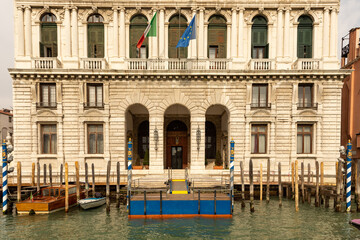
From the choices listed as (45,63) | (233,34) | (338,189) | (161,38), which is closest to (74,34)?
(45,63)

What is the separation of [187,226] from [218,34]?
18.8 m

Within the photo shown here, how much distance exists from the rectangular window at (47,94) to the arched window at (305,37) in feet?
83.7

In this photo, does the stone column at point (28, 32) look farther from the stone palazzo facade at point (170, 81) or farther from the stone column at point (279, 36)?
the stone column at point (279, 36)

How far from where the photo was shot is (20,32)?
78.5 feet

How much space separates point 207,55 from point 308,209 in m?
16.8

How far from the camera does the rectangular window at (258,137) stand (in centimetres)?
2442

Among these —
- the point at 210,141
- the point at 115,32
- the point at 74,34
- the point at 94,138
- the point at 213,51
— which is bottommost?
→ the point at 210,141

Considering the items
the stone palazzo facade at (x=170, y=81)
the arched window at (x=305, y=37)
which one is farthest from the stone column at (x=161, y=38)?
the arched window at (x=305, y=37)

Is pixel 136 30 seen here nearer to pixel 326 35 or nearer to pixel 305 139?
pixel 326 35

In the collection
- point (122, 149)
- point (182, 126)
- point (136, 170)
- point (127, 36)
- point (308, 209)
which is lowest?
point (308, 209)

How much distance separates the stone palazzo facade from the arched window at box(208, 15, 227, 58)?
0.23 m

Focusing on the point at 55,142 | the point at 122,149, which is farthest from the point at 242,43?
the point at 55,142

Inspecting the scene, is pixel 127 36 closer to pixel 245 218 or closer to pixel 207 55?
pixel 207 55

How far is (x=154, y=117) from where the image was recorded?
79.7 feet
